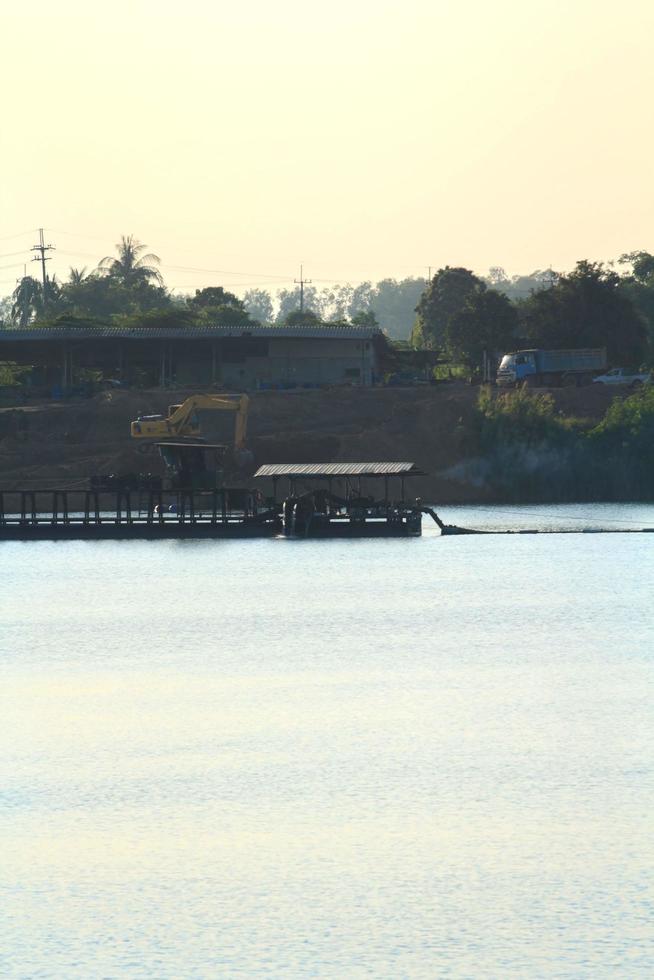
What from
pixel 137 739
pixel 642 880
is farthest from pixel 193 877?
pixel 137 739

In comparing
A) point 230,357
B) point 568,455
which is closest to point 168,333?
point 230,357

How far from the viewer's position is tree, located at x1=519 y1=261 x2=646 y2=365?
160125 millimetres

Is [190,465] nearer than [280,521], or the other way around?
[280,521]

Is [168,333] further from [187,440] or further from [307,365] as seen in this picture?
[187,440]

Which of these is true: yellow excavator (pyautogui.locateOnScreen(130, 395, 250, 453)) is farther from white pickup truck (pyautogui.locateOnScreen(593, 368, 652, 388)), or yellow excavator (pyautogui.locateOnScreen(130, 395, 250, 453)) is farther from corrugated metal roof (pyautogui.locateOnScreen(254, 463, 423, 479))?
white pickup truck (pyautogui.locateOnScreen(593, 368, 652, 388))

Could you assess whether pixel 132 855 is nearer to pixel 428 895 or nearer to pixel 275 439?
pixel 428 895

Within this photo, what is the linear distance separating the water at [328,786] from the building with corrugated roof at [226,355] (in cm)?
7204

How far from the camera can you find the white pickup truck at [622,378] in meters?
153

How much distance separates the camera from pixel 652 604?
268 ft

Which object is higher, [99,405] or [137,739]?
[99,405]

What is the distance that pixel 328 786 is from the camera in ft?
147

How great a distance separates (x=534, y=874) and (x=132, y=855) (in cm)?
935

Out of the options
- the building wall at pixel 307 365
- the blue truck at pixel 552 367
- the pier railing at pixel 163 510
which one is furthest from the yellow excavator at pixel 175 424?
the blue truck at pixel 552 367

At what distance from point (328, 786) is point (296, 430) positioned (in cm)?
10250
